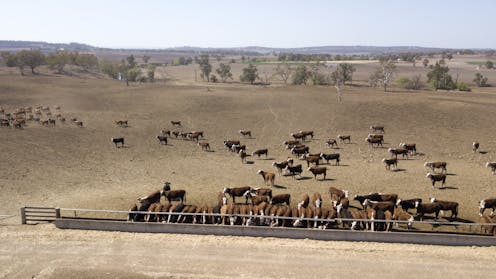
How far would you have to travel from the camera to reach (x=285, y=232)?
→ 16.5m

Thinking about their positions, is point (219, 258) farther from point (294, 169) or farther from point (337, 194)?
point (294, 169)

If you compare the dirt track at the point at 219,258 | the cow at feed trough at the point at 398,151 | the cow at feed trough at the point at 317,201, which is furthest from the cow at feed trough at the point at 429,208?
the cow at feed trough at the point at 398,151

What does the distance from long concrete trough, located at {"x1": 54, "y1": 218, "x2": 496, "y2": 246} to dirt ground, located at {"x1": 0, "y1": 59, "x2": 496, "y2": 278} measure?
1.34 feet

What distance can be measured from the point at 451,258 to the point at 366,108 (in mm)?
30469

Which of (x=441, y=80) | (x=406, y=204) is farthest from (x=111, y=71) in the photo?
(x=406, y=204)

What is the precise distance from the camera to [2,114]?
41719 millimetres

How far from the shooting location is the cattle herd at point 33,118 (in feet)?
118

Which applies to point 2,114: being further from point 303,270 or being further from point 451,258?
point 451,258

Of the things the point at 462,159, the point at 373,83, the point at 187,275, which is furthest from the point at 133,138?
the point at 373,83

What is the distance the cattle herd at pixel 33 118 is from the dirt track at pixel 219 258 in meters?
22.0

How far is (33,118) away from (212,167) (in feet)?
69.9

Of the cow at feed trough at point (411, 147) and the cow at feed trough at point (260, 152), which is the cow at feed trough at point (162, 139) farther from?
the cow at feed trough at point (411, 147)

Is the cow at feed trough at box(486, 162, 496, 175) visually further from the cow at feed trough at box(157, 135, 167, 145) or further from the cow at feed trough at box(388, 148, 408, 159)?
the cow at feed trough at box(157, 135, 167, 145)

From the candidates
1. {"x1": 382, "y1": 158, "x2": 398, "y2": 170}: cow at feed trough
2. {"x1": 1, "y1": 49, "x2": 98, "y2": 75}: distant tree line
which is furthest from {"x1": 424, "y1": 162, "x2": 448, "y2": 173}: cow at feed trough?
{"x1": 1, "y1": 49, "x2": 98, "y2": 75}: distant tree line
